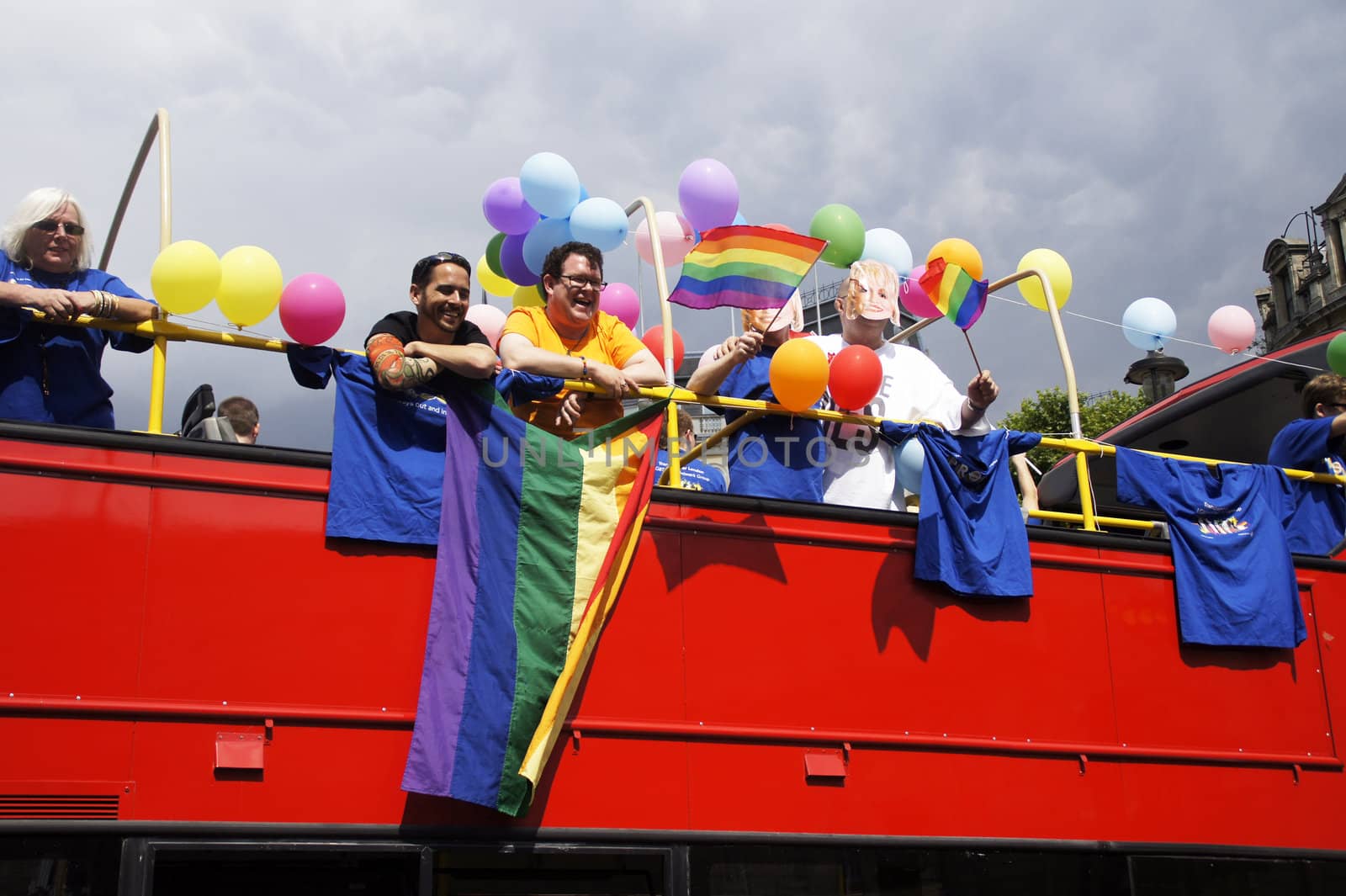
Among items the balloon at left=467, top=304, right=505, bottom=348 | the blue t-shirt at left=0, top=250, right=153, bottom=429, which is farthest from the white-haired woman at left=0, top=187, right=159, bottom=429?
the balloon at left=467, top=304, right=505, bottom=348

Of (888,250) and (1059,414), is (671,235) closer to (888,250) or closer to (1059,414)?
(888,250)

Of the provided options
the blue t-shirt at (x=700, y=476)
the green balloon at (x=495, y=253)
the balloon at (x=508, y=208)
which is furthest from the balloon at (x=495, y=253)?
the blue t-shirt at (x=700, y=476)

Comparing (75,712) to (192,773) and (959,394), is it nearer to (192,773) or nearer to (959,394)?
(192,773)

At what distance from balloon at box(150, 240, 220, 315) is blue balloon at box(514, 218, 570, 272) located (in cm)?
260

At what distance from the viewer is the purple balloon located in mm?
8062

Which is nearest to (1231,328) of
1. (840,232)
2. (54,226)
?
(840,232)

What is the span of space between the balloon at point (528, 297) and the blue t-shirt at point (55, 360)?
9.35 ft

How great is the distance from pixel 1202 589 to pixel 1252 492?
2.70 ft

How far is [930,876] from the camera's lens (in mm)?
5664

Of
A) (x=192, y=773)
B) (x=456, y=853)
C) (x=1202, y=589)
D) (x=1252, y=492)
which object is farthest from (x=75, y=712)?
(x=1252, y=492)

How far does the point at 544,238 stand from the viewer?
295 inches

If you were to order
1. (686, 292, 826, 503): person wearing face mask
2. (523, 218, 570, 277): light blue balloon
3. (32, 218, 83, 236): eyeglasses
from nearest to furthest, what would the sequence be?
(32, 218, 83, 236): eyeglasses → (686, 292, 826, 503): person wearing face mask → (523, 218, 570, 277): light blue balloon

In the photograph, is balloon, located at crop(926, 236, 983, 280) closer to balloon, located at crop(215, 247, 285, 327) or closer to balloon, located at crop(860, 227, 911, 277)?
balloon, located at crop(860, 227, 911, 277)

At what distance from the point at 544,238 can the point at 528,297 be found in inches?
24.5
